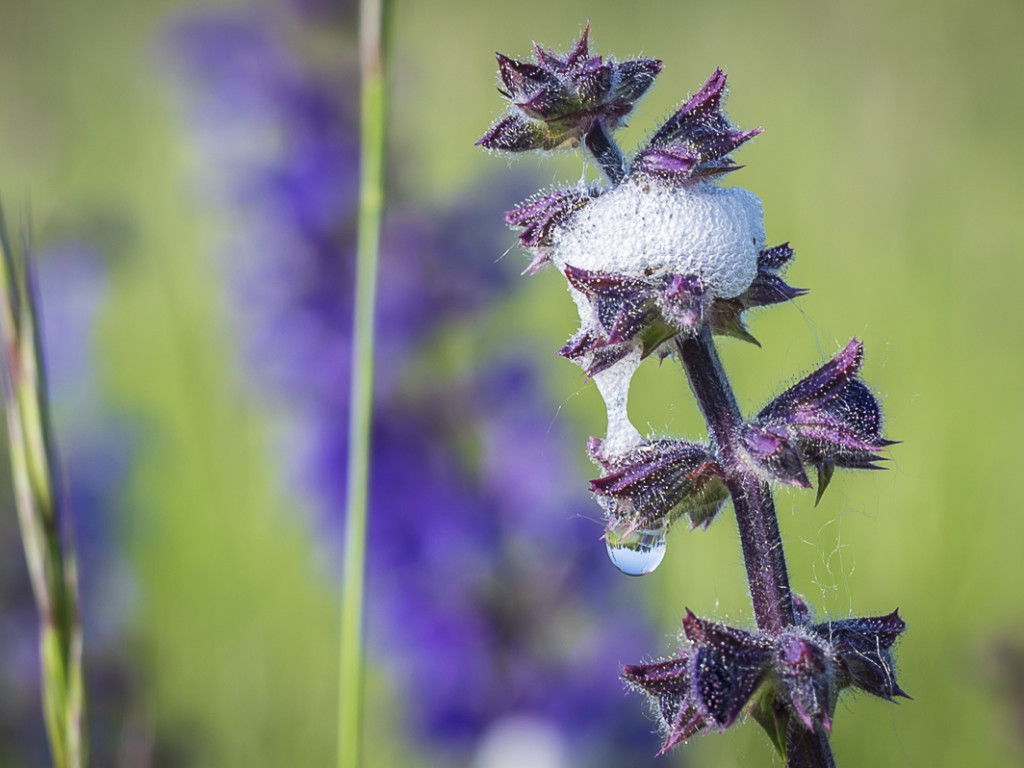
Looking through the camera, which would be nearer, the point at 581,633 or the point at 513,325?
the point at 581,633

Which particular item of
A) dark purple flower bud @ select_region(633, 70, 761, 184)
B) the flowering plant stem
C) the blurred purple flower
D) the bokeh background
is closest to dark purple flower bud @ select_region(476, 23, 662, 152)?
dark purple flower bud @ select_region(633, 70, 761, 184)

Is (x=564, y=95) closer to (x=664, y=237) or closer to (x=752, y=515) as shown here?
(x=664, y=237)

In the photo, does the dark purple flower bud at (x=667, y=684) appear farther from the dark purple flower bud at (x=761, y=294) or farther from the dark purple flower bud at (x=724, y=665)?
the dark purple flower bud at (x=761, y=294)

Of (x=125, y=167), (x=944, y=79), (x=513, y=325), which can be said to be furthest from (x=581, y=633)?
(x=125, y=167)

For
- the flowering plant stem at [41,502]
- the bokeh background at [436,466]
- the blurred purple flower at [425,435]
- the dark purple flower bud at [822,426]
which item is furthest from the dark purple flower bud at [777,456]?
the blurred purple flower at [425,435]

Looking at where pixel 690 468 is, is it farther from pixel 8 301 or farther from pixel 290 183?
pixel 290 183

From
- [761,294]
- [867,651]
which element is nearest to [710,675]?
[867,651]

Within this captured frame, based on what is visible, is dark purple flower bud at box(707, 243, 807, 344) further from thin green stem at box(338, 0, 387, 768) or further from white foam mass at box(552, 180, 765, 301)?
thin green stem at box(338, 0, 387, 768)
